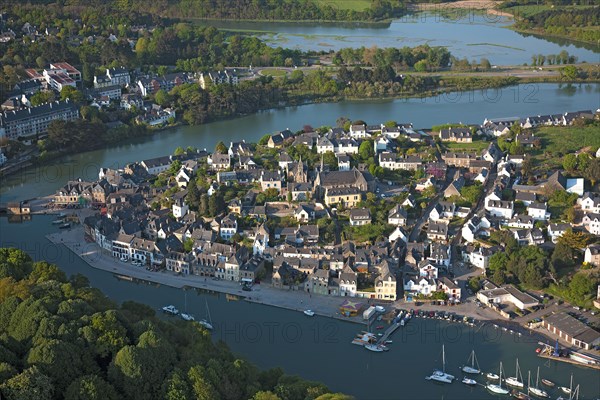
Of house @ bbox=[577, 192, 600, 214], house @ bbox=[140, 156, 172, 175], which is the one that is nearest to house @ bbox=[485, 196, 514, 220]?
house @ bbox=[577, 192, 600, 214]

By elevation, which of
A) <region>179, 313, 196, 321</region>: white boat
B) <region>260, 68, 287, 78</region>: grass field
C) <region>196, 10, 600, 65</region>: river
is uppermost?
<region>196, 10, 600, 65</region>: river

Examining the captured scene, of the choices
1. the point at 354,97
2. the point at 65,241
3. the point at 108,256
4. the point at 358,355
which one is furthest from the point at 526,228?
the point at 354,97

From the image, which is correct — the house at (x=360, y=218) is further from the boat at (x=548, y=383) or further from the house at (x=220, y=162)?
the boat at (x=548, y=383)

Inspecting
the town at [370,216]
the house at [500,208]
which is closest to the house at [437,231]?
the town at [370,216]

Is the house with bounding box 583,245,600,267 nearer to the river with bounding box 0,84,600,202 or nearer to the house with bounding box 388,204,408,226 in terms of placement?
the house with bounding box 388,204,408,226

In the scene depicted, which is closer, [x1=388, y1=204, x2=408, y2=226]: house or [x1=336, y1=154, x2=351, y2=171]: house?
[x1=388, y1=204, x2=408, y2=226]: house
